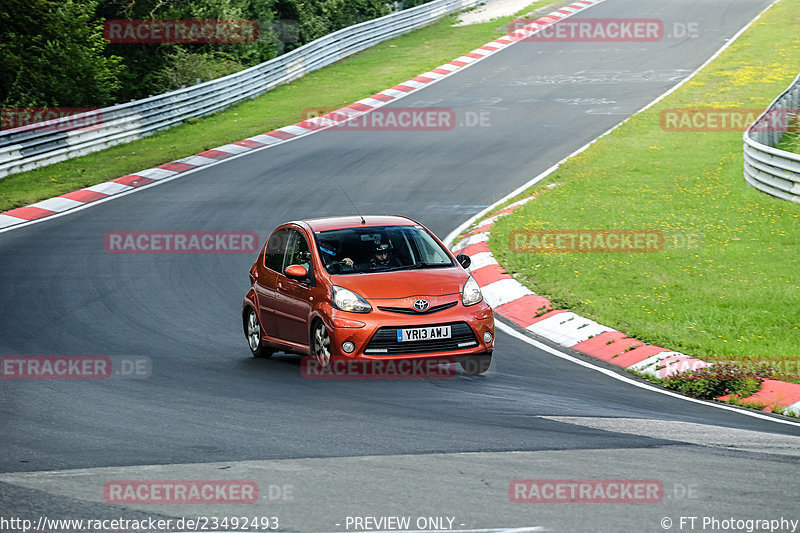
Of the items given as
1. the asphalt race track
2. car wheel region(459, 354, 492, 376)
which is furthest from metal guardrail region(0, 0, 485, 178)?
car wheel region(459, 354, 492, 376)

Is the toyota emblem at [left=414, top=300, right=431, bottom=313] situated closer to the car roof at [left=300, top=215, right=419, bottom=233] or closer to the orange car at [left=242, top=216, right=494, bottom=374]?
the orange car at [left=242, top=216, right=494, bottom=374]

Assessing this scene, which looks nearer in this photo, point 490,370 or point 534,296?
point 490,370

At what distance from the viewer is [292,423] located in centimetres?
816

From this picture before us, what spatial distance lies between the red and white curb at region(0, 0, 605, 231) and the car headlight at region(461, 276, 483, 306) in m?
12.8

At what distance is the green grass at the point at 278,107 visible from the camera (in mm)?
24656

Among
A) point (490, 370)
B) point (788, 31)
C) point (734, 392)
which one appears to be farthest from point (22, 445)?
point (788, 31)

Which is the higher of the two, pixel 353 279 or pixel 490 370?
pixel 353 279

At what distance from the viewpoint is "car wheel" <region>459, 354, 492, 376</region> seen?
10430 millimetres

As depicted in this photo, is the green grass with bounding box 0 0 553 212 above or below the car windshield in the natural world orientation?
below

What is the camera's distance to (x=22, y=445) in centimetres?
744

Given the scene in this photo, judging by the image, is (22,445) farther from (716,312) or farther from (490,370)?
(716,312)

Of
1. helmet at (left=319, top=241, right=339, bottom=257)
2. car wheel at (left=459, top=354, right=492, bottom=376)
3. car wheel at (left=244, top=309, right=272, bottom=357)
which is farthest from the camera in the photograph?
car wheel at (left=244, top=309, right=272, bottom=357)

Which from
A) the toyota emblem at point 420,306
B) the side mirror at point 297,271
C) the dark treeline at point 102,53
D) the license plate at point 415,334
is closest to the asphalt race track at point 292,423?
the license plate at point 415,334

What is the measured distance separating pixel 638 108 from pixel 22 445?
84.1ft
